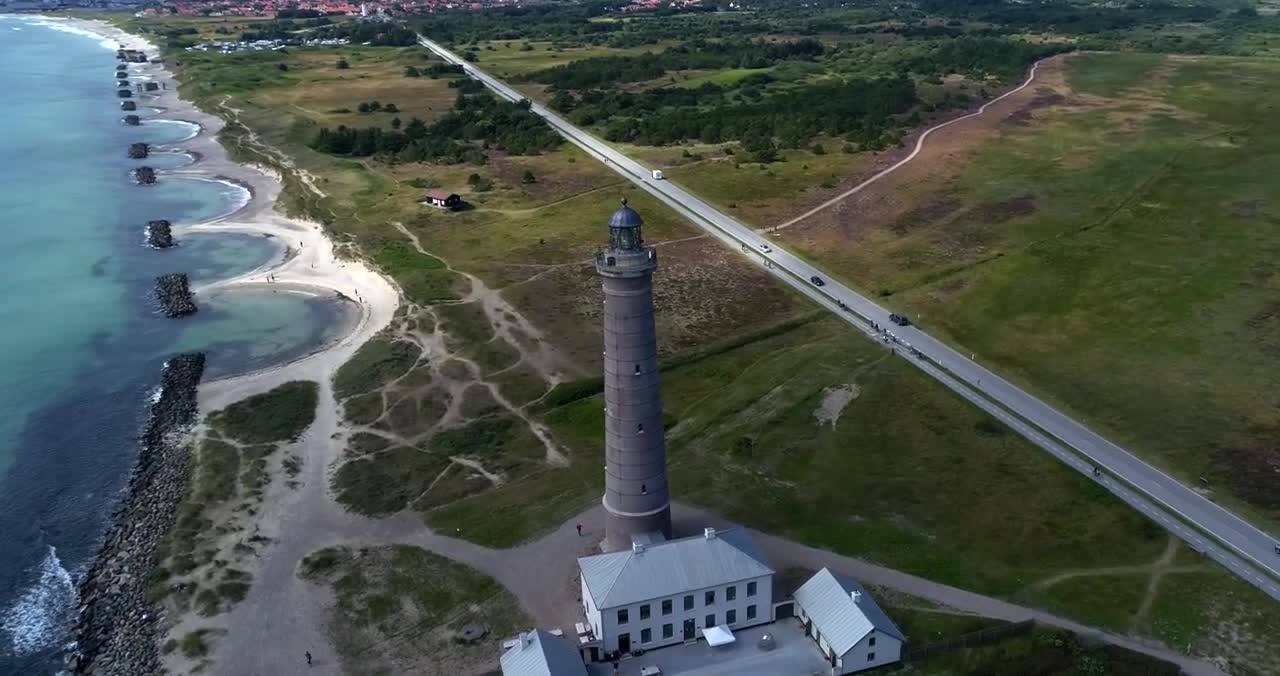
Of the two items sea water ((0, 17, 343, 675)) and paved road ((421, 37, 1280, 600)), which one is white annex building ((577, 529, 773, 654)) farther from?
sea water ((0, 17, 343, 675))

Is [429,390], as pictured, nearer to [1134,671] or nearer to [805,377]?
[805,377]

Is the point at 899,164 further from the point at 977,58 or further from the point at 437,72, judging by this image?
the point at 437,72

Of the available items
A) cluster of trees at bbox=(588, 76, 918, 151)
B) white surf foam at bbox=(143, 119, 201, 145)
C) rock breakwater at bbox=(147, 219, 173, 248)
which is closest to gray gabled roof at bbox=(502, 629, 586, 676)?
rock breakwater at bbox=(147, 219, 173, 248)

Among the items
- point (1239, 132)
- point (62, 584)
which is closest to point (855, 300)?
point (62, 584)

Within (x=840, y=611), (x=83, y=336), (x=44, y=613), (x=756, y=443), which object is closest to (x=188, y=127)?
(x=83, y=336)

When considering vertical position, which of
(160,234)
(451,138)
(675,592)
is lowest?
(160,234)

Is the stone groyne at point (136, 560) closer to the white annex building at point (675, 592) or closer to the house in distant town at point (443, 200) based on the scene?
the white annex building at point (675, 592)
